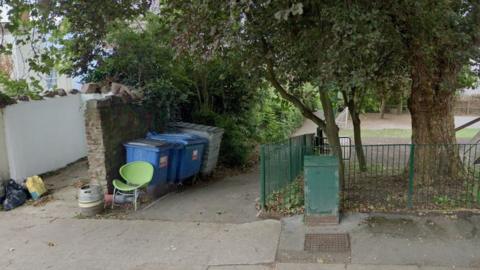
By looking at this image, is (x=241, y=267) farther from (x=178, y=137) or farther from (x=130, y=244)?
(x=178, y=137)

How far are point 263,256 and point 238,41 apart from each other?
2.57 m

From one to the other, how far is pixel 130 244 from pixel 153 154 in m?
2.30

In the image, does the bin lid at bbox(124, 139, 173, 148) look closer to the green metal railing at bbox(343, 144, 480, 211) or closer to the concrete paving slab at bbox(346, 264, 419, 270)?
the green metal railing at bbox(343, 144, 480, 211)

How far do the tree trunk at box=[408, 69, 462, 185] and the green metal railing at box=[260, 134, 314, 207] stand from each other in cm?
214

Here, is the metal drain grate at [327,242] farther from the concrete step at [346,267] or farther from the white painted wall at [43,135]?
the white painted wall at [43,135]

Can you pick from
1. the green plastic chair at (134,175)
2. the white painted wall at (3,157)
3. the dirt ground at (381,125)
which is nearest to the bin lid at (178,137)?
the green plastic chair at (134,175)

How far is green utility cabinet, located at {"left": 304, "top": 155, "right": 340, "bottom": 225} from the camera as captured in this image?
19.7 feet

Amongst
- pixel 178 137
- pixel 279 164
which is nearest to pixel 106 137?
pixel 178 137

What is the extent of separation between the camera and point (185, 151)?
340 inches

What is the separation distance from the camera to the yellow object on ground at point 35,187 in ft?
26.9

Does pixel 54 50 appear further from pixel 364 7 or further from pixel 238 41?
pixel 364 7

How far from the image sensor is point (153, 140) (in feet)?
27.5

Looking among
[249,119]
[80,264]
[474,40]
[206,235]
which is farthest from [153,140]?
[474,40]

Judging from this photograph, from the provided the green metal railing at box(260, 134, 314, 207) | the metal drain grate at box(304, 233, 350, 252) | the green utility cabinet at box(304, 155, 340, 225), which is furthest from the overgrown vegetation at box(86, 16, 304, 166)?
the metal drain grate at box(304, 233, 350, 252)
